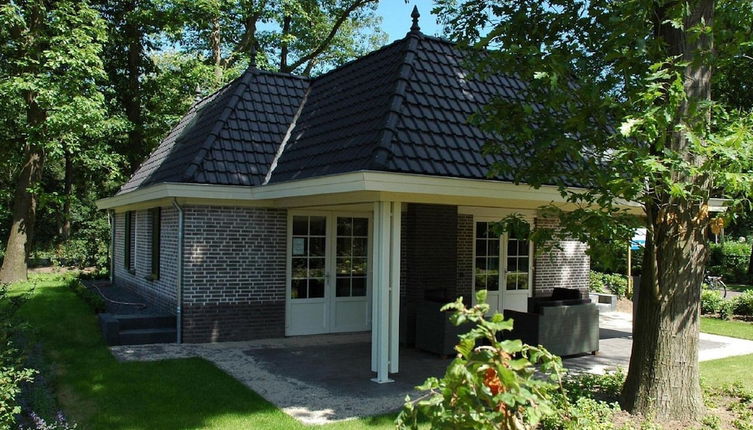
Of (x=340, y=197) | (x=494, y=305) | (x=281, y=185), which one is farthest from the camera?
(x=494, y=305)

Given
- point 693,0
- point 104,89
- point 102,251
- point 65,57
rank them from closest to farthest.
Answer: point 693,0
point 65,57
point 104,89
point 102,251

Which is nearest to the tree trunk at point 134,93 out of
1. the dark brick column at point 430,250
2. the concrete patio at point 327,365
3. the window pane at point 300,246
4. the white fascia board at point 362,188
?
the white fascia board at point 362,188

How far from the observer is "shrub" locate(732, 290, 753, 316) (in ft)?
50.5

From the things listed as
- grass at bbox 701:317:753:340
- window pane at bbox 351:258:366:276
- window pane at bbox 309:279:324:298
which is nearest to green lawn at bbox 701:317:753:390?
grass at bbox 701:317:753:340

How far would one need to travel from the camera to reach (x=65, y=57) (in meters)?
17.5

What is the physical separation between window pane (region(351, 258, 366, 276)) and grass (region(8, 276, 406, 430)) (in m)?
3.85

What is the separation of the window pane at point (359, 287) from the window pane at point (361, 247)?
506mm

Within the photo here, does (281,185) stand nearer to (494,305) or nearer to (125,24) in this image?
(494,305)

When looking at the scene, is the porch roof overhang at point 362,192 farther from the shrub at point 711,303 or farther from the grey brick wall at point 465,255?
the shrub at point 711,303

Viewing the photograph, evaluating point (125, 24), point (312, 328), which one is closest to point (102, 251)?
point (125, 24)

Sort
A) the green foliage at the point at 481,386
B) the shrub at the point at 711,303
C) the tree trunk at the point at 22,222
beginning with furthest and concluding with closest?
1. the tree trunk at the point at 22,222
2. the shrub at the point at 711,303
3. the green foliage at the point at 481,386

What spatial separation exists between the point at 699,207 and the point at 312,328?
7683 mm

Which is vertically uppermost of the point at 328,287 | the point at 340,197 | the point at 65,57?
the point at 65,57

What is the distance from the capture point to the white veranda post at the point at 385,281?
803 cm
